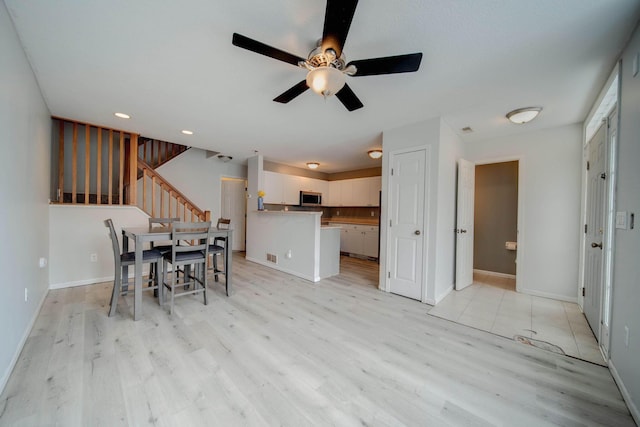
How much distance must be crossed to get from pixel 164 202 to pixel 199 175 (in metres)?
1.15

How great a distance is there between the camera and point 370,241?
586cm

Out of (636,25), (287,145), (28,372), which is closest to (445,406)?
(636,25)

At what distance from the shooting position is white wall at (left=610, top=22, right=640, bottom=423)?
4.69 feet

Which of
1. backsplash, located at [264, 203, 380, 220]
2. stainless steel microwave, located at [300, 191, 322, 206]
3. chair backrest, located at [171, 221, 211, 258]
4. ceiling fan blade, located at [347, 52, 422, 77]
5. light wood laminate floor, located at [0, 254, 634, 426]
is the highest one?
ceiling fan blade, located at [347, 52, 422, 77]

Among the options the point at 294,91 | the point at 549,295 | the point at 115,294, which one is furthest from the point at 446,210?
the point at 115,294

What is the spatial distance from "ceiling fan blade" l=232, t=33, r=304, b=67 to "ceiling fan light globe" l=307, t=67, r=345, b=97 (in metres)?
0.14

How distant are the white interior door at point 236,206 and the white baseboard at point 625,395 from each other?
638 cm

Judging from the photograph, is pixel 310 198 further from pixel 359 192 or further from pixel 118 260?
pixel 118 260

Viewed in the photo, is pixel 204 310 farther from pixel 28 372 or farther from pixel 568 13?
pixel 568 13

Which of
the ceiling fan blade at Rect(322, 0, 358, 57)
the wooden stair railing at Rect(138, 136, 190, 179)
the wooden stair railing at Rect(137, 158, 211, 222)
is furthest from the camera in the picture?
the wooden stair railing at Rect(138, 136, 190, 179)

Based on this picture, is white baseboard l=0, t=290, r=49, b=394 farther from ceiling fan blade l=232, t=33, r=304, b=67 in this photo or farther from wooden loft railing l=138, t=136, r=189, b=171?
wooden loft railing l=138, t=136, r=189, b=171

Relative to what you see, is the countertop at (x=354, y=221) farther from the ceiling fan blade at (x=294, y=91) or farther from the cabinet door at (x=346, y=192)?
the ceiling fan blade at (x=294, y=91)

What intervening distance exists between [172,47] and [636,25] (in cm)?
313

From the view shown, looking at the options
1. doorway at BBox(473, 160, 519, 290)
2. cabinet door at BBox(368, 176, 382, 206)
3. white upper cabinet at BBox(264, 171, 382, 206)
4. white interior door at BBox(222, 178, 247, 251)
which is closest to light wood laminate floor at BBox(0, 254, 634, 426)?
doorway at BBox(473, 160, 519, 290)
